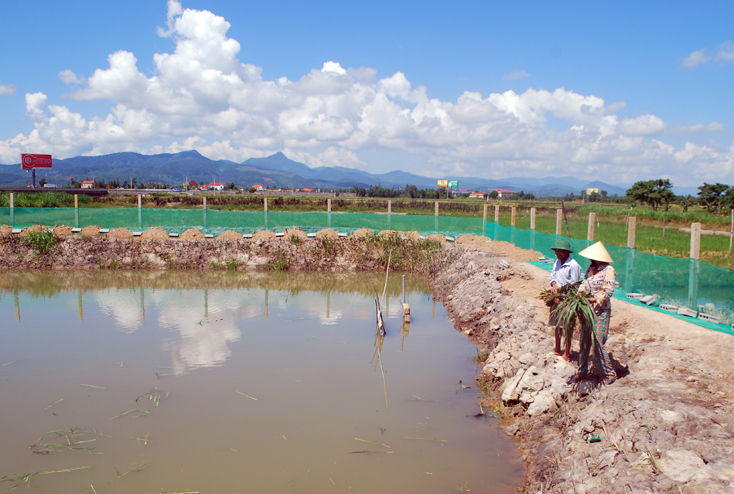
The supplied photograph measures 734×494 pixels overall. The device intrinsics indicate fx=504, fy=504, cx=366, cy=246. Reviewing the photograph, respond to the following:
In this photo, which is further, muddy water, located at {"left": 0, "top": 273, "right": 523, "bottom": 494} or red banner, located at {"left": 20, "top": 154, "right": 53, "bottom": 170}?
red banner, located at {"left": 20, "top": 154, "right": 53, "bottom": 170}

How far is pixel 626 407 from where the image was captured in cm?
454

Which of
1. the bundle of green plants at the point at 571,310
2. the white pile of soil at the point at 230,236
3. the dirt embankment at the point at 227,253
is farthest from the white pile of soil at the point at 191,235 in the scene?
the bundle of green plants at the point at 571,310

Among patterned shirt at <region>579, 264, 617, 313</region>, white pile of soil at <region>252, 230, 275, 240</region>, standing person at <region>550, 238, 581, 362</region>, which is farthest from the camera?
white pile of soil at <region>252, 230, 275, 240</region>

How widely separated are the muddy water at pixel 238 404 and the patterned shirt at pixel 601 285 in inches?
70.2

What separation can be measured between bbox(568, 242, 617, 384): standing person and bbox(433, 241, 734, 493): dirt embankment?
0.16 metres

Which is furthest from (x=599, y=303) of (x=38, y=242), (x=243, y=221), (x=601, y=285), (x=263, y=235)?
(x=38, y=242)

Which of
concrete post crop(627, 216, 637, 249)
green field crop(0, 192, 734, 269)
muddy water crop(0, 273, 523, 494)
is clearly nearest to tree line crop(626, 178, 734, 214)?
green field crop(0, 192, 734, 269)

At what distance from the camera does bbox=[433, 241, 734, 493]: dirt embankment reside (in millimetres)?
3672

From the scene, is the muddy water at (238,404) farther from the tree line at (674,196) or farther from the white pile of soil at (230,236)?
the tree line at (674,196)

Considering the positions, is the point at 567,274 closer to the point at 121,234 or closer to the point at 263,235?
the point at 263,235

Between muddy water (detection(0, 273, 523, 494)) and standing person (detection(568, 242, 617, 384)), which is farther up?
standing person (detection(568, 242, 617, 384))

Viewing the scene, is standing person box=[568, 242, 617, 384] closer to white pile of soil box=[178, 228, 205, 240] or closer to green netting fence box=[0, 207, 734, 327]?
green netting fence box=[0, 207, 734, 327]

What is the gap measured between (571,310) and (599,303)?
27 cm

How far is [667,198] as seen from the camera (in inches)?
1797
